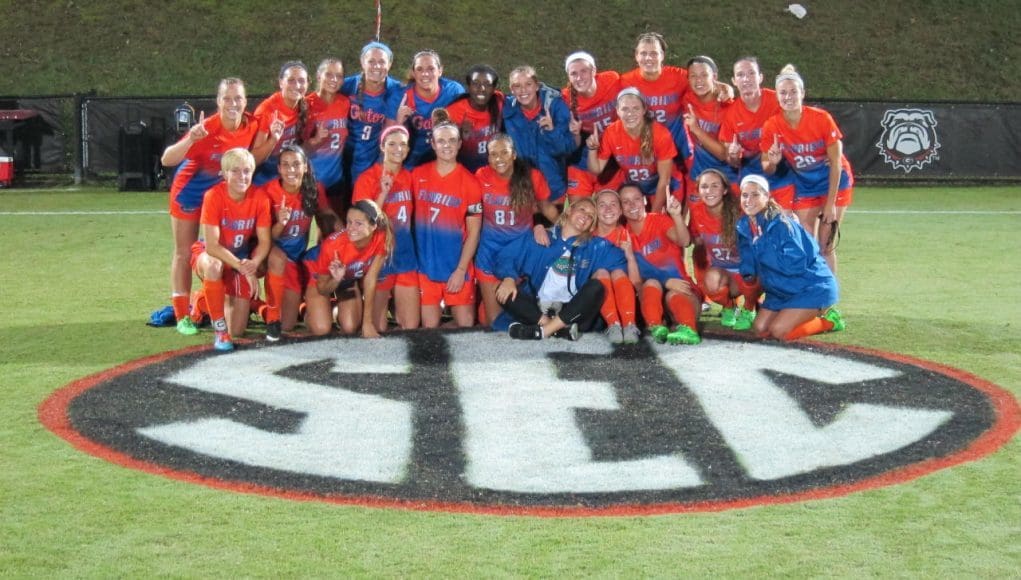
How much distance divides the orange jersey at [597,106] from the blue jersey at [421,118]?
2.49ft

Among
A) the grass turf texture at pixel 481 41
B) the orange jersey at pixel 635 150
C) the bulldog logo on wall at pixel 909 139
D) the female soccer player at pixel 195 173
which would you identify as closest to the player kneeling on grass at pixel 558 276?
the orange jersey at pixel 635 150

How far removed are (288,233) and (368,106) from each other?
1076 mm

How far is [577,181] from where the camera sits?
785cm

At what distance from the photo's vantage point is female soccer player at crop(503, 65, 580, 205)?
747 cm

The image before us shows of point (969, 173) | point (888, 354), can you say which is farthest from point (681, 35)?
point (888, 354)

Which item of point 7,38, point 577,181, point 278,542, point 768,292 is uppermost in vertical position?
point 7,38

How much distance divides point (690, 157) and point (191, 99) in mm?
10763

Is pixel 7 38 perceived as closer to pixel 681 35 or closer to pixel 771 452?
pixel 681 35

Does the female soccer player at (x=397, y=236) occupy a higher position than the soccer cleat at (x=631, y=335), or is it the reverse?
the female soccer player at (x=397, y=236)

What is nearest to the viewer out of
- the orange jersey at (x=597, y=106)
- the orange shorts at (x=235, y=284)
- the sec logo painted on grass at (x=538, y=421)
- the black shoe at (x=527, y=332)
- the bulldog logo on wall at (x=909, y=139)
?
the sec logo painted on grass at (x=538, y=421)

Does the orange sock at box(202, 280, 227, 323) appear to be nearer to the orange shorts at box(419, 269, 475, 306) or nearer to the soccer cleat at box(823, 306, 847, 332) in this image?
the orange shorts at box(419, 269, 475, 306)

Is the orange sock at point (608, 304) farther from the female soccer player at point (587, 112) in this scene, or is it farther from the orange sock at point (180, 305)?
the orange sock at point (180, 305)

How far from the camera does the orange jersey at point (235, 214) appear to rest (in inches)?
269

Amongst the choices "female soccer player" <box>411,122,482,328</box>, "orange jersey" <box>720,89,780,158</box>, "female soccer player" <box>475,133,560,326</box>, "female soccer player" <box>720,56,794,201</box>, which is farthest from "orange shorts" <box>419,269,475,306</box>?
"orange jersey" <box>720,89,780,158</box>
